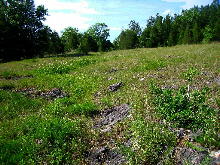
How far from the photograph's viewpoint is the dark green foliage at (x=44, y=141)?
8188 mm

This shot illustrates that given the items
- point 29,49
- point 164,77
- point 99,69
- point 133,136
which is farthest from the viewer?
point 29,49

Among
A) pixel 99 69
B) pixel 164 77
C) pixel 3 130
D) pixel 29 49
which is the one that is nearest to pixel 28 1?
pixel 29 49

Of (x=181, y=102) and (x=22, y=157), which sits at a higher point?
(x=181, y=102)

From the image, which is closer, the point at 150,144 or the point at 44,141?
the point at 150,144

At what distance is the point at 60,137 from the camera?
916 centimetres

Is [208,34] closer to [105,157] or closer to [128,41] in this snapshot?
[128,41]

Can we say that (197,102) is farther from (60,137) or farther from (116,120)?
(60,137)

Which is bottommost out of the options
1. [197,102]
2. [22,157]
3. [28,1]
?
[22,157]

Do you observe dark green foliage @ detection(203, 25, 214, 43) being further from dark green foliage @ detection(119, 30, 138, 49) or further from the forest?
the forest

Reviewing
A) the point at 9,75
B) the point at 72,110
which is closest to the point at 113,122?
the point at 72,110

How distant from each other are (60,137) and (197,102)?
4649mm

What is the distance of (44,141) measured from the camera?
9000 mm

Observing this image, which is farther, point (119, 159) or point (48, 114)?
point (48, 114)

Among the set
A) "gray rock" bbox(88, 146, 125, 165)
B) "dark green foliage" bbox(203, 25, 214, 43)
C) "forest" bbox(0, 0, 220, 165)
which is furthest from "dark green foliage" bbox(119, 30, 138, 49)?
"gray rock" bbox(88, 146, 125, 165)
